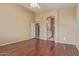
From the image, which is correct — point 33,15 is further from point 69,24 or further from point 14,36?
point 69,24

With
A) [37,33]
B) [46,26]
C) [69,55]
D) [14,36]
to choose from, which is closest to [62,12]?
[46,26]

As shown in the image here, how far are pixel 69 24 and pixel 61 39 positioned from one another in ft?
0.98

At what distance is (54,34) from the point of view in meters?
1.96

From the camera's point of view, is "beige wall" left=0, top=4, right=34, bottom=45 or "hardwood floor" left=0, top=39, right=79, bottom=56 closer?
"hardwood floor" left=0, top=39, right=79, bottom=56

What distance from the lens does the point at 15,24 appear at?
1.94 m

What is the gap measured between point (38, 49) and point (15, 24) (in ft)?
1.97

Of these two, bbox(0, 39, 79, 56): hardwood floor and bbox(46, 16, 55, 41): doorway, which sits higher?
bbox(46, 16, 55, 41): doorway

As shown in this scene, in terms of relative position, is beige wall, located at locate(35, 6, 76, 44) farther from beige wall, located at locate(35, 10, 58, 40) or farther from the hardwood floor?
the hardwood floor

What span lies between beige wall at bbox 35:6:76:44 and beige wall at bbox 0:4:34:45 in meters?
0.21

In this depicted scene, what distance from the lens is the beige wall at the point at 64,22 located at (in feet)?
6.06

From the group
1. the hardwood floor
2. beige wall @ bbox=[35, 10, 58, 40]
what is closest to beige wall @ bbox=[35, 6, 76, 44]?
beige wall @ bbox=[35, 10, 58, 40]

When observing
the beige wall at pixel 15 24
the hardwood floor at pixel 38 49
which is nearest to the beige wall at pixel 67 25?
the hardwood floor at pixel 38 49

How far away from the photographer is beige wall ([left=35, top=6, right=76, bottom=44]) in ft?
6.06

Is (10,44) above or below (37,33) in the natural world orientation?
below
